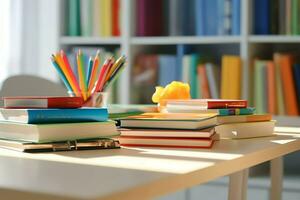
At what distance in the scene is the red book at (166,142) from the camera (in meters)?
1.36

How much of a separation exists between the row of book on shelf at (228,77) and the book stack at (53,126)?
1720mm

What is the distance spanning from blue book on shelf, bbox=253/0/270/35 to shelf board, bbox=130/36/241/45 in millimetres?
107

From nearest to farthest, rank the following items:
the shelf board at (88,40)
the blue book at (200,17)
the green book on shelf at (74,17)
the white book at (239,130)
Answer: the white book at (239,130)
the blue book at (200,17)
the shelf board at (88,40)
the green book on shelf at (74,17)

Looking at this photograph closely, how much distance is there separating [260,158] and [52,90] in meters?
1.19

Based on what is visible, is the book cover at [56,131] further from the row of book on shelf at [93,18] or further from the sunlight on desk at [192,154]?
the row of book on shelf at [93,18]

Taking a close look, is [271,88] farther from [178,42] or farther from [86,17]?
[86,17]

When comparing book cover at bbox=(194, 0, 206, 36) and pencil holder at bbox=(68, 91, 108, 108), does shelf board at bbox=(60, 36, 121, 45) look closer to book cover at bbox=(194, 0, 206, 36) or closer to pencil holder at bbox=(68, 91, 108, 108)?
book cover at bbox=(194, 0, 206, 36)

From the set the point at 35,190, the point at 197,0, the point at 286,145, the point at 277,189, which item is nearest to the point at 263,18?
the point at 197,0

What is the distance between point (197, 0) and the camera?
3180 mm

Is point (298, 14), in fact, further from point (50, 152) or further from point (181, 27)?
point (50, 152)

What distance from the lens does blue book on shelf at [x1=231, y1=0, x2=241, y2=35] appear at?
3045mm

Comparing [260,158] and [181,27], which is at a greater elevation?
[181,27]

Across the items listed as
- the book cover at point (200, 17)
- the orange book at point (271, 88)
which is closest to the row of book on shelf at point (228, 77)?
the orange book at point (271, 88)

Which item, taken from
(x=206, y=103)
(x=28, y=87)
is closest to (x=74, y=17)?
(x=28, y=87)
